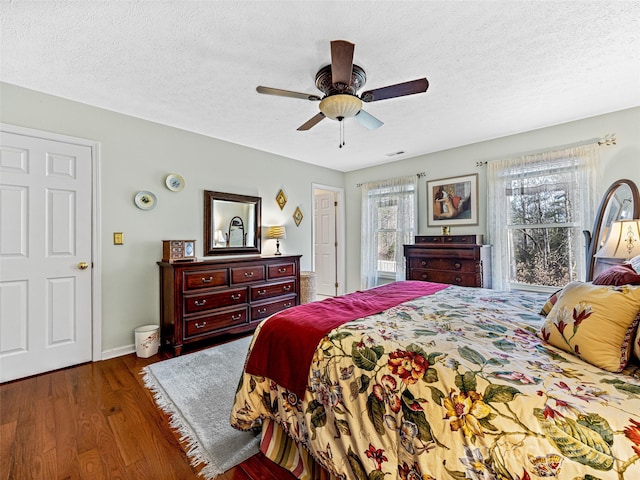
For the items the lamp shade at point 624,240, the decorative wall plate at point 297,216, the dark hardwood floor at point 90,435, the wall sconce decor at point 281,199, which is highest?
the wall sconce decor at point 281,199

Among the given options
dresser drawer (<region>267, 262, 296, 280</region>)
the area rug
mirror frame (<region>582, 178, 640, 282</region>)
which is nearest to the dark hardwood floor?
the area rug

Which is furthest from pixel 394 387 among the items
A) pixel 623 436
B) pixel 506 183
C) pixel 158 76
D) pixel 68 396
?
pixel 506 183

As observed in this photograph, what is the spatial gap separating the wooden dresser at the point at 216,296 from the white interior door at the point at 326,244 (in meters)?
1.95

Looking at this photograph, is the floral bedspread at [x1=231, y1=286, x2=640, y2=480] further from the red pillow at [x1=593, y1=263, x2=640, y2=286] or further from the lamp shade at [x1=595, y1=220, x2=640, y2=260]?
the lamp shade at [x1=595, y1=220, x2=640, y2=260]

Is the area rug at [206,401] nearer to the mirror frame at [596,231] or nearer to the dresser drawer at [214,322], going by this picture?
the dresser drawer at [214,322]

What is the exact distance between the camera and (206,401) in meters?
2.04

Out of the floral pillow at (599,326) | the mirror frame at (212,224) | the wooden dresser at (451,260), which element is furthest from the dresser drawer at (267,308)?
the floral pillow at (599,326)

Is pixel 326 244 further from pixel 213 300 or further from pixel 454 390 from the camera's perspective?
pixel 454 390

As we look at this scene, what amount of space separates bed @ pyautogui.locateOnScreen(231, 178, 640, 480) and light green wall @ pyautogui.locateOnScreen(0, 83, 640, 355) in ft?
7.25

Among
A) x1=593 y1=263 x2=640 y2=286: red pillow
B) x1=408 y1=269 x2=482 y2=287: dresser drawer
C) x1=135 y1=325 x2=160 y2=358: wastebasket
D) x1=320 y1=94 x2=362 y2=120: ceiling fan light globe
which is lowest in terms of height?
x1=135 y1=325 x2=160 y2=358: wastebasket

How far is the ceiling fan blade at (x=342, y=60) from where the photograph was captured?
5.28 feet

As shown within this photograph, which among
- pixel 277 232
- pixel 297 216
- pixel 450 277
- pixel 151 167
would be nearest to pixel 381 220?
pixel 297 216

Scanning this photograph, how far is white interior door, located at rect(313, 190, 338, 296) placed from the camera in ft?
18.5

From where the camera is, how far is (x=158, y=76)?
7.46ft
